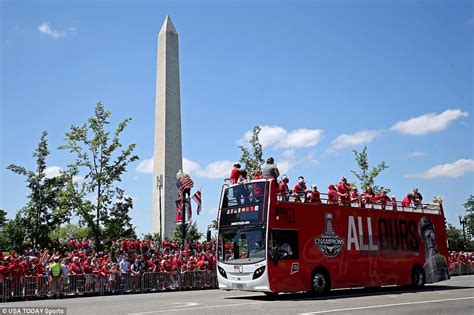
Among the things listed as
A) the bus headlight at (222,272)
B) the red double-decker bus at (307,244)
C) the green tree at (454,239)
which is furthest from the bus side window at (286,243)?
the green tree at (454,239)

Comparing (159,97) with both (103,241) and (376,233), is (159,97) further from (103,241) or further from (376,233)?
(376,233)

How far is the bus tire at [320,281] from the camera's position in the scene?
16.2m

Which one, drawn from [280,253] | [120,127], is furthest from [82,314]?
[120,127]

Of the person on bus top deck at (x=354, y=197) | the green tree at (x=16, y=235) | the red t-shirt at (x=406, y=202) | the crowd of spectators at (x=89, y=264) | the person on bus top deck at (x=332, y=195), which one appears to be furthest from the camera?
the green tree at (x=16, y=235)

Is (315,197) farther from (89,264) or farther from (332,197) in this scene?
(89,264)

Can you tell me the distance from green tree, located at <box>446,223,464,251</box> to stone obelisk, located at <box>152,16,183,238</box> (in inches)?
1903

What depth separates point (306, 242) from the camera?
16109mm

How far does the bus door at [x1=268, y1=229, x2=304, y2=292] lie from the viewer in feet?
49.1

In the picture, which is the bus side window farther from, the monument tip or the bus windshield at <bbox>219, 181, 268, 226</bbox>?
the monument tip

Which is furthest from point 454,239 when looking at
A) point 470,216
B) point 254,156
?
point 254,156

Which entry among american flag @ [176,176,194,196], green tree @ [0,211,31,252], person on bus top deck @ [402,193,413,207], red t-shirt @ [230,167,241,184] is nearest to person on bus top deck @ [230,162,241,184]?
red t-shirt @ [230,167,241,184]

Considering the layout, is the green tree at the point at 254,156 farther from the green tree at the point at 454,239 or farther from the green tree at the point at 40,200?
the green tree at the point at 454,239

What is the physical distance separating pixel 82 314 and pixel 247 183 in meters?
6.20

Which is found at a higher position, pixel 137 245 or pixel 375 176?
pixel 375 176
